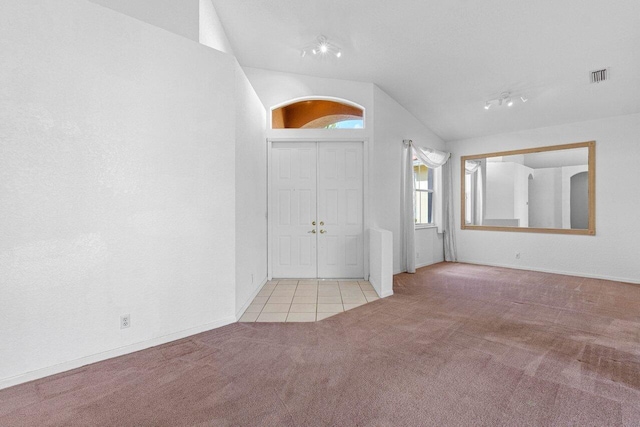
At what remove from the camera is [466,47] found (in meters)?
3.53

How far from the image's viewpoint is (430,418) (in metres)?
1.62

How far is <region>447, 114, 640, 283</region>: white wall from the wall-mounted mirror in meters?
0.12

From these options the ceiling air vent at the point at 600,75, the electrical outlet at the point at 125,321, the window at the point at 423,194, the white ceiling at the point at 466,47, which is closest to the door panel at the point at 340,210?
the white ceiling at the point at 466,47

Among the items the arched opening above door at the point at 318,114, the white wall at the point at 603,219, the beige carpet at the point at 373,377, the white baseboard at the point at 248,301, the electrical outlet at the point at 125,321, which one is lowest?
the beige carpet at the point at 373,377

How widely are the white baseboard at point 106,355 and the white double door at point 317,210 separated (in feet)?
6.12

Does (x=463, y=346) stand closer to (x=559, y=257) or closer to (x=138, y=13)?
(x=559, y=257)

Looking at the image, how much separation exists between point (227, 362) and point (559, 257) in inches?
228

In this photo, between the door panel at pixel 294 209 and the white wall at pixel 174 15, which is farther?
the door panel at pixel 294 209

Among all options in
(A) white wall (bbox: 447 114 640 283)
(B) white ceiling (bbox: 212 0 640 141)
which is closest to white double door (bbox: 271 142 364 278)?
(B) white ceiling (bbox: 212 0 640 141)

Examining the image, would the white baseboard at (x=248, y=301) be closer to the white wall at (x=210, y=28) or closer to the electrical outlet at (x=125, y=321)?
the electrical outlet at (x=125, y=321)

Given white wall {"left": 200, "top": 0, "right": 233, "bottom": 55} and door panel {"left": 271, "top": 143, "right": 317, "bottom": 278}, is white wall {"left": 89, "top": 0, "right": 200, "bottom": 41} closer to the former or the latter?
white wall {"left": 200, "top": 0, "right": 233, "bottom": 55}

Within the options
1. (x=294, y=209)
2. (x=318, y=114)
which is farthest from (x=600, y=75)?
(x=294, y=209)

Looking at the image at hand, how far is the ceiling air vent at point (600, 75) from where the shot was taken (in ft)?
12.3

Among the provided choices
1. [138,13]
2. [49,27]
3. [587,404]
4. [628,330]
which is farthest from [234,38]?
[628,330]
